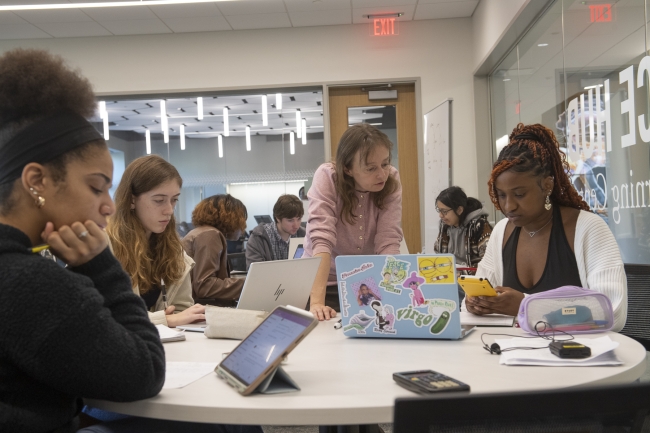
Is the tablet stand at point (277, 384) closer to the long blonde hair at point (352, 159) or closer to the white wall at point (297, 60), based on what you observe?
the long blonde hair at point (352, 159)

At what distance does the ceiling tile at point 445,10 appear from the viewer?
6.02 metres

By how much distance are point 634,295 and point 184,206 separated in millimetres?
5808

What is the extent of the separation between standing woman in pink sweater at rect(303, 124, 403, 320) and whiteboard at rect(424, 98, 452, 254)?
10.5 ft

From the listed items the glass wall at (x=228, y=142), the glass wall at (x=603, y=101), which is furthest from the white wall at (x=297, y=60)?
the glass wall at (x=603, y=101)

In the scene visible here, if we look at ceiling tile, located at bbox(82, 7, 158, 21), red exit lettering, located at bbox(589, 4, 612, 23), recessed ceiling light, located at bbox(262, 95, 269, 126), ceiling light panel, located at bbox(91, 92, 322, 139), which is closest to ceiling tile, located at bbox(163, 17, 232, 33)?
ceiling tile, located at bbox(82, 7, 158, 21)

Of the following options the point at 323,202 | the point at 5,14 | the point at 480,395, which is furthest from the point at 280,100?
the point at 480,395

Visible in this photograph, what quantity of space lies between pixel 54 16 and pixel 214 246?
13.7 ft

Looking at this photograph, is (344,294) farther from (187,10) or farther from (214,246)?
(187,10)

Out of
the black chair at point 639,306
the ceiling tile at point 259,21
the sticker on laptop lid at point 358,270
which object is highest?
the ceiling tile at point 259,21

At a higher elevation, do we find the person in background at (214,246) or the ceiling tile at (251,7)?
the ceiling tile at (251,7)

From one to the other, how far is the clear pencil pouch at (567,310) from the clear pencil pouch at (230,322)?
2.60 ft

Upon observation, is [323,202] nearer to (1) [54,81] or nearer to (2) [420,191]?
(1) [54,81]

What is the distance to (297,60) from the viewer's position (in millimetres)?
6625

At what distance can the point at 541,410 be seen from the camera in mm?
670
